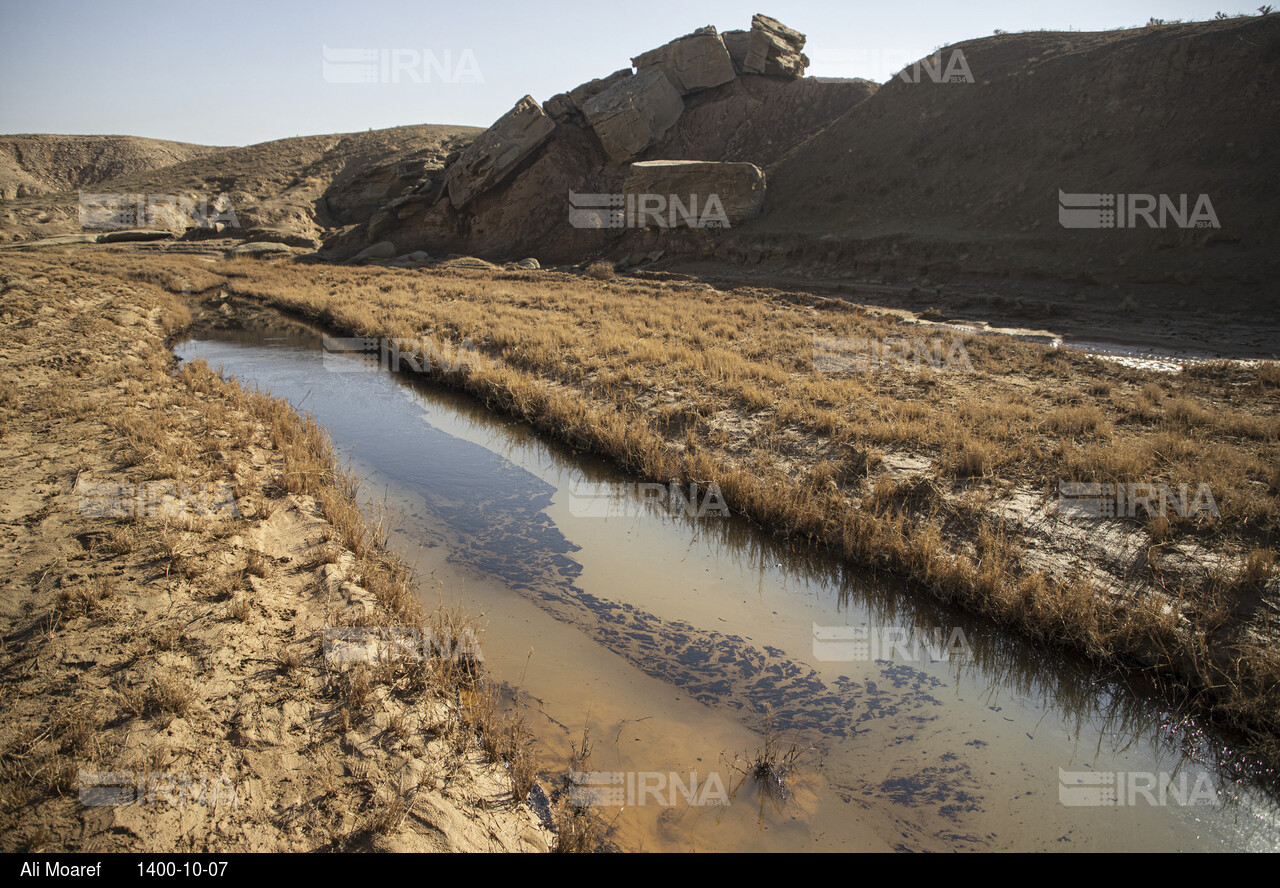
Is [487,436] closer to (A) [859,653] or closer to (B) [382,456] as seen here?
(B) [382,456]

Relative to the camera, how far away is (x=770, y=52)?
41.6m

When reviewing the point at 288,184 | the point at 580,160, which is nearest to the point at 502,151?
the point at 580,160

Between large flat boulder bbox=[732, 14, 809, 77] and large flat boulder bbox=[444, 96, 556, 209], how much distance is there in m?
13.4

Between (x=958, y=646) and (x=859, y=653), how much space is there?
88 cm

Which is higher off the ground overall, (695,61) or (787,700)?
(695,61)

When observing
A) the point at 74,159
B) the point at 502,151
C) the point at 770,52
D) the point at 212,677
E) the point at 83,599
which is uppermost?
the point at 74,159

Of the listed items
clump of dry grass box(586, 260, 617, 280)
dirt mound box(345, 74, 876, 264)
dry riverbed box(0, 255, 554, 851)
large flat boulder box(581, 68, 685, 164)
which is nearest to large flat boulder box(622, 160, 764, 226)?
clump of dry grass box(586, 260, 617, 280)

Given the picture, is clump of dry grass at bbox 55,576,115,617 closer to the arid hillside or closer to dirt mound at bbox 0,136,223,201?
the arid hillside

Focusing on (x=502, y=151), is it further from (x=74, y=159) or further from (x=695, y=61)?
(x=74, y=159)

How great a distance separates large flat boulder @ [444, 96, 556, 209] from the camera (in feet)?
128

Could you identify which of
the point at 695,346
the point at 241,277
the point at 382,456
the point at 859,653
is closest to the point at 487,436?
the point at 382,456

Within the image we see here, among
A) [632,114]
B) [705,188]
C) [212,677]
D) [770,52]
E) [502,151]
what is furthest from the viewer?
[770,52]

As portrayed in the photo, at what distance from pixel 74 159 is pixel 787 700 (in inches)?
3807

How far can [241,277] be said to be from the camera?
29.5 meters
